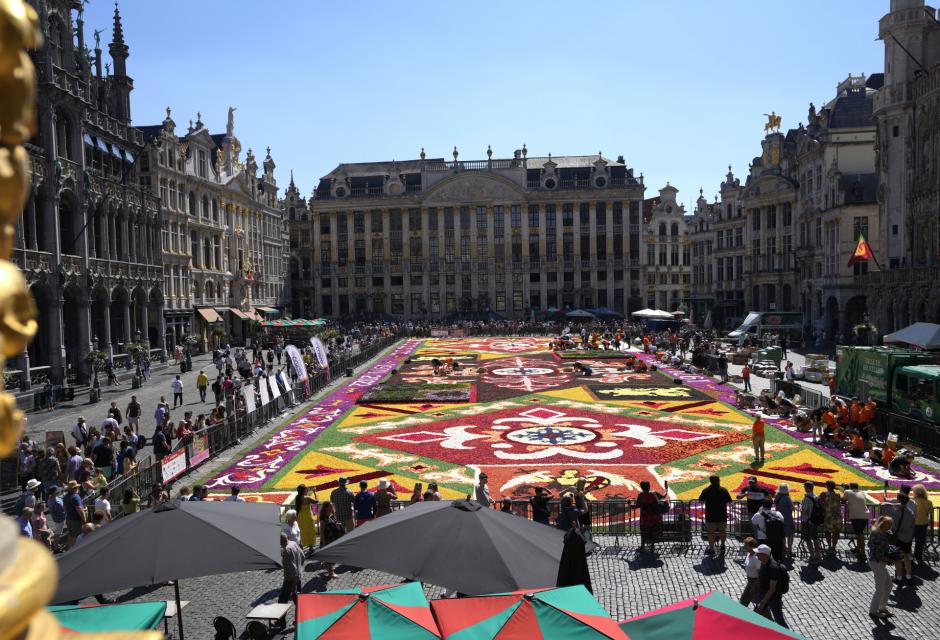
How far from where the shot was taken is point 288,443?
24.2 metres

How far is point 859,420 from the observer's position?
22922 mm

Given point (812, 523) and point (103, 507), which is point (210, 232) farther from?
point (812, 523)

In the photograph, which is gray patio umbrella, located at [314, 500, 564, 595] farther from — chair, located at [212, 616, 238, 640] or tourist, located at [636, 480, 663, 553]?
tourist, located at [636, 480, 663, 553]

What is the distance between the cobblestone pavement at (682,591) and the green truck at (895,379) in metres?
11.2

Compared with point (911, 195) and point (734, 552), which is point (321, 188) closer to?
point (911, 195)

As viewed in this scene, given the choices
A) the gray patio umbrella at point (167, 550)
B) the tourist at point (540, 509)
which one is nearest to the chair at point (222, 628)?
the gray patio umbrella at point (167, 550)

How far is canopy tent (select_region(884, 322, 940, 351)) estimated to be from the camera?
30377mm

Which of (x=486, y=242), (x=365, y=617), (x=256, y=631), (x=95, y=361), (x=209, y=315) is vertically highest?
(x=486, y=242)

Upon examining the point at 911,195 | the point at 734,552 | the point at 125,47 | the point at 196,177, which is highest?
the point at 125,47

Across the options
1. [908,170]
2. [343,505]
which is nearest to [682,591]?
[343,505]

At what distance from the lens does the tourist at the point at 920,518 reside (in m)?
12.9

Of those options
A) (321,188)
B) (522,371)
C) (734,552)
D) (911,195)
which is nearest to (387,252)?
(321,188)

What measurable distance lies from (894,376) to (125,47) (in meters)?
46.9

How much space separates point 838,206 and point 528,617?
57.5 m
